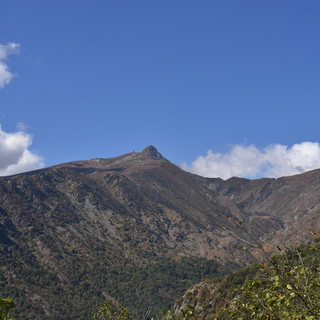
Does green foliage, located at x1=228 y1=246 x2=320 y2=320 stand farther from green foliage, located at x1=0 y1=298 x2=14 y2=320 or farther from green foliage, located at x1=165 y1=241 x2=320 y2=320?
green foliage, located at x1=0 y1=298 x2=14 y2=320

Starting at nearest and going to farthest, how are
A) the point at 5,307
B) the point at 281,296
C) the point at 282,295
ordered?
the point at 281,296 → the point at 282,295 → the point at 5,307

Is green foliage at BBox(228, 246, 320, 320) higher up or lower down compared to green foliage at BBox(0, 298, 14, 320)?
lower down

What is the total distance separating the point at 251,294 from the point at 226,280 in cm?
11793

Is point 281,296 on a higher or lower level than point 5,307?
lower

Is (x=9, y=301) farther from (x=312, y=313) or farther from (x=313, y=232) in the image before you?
(x=313, y=232)

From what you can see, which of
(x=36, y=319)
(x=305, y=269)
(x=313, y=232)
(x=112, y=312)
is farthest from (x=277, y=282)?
(x=36, y=319)

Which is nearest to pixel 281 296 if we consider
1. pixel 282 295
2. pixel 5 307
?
pixel 282 295

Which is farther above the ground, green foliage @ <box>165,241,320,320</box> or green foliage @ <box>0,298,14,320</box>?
green foliage @ <box>0,298,14,320</box>

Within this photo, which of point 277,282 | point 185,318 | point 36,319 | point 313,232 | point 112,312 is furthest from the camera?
point 36,319

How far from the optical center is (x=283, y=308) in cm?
874

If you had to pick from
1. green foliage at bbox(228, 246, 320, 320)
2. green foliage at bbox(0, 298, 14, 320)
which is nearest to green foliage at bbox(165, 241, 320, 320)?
green foliage at bbox(228, 246, 320, 320)

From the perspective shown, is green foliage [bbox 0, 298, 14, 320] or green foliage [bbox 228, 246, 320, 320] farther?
green foliage [bbox 0, 298, 14, 320]

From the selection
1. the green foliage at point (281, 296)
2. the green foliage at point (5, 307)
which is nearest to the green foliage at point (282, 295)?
the green foliage at point (281, 296)

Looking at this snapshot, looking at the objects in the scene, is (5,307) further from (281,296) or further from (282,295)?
(282,295)
